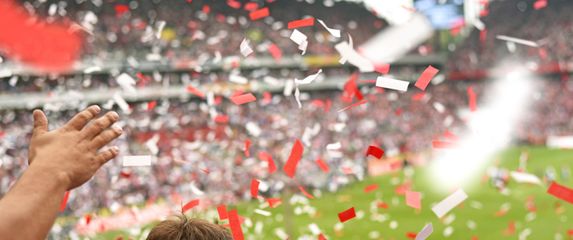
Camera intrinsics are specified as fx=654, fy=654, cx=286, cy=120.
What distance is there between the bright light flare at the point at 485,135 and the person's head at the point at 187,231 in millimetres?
19507

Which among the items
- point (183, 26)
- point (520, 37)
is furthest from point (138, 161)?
point (520, 37)

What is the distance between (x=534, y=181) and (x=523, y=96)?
19.2 m

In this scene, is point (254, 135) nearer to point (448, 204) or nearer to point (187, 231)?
point (448, 204)

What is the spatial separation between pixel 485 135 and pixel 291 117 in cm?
1182

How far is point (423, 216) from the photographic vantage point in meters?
16.4

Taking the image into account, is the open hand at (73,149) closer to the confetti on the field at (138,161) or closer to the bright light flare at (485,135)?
the confetti on the field at (138,161)

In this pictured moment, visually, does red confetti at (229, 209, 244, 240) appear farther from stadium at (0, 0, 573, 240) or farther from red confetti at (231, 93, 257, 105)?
red confetti at (231, 93, 257, 105)

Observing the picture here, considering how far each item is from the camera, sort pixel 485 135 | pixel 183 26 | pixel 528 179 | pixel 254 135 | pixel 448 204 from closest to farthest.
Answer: pixel 448 204 → pixel 528 179 → pixel 254 135 → pixel 183 26 → pixel 485 135

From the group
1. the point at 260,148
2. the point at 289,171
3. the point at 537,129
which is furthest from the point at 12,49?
the point at 537,129

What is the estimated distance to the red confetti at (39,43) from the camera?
25.6 meters

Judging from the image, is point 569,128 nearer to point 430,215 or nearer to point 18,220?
point 430,215

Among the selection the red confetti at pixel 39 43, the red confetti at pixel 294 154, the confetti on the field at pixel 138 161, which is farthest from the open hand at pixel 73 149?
the red confetti at pixel 39 43

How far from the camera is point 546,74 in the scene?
3934 centimetres

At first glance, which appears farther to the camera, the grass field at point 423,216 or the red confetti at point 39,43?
the red confetti at point 39,43
